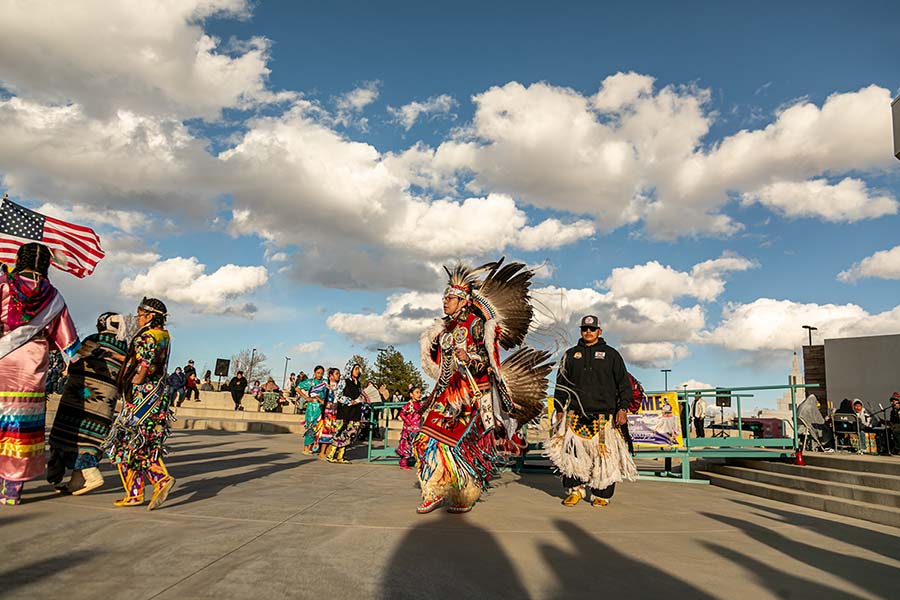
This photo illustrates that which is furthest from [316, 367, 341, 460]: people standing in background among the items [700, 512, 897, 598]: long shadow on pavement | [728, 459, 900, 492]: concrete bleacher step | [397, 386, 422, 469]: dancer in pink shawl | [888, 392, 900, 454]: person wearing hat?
[888, 392, 900, 454]: person wearing hat

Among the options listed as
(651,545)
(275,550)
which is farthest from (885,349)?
(275,550)

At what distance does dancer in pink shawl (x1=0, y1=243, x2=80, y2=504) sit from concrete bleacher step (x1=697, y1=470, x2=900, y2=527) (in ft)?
24.1

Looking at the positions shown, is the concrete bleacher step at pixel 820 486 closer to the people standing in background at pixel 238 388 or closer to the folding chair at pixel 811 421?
the folding chair at pixel 811 421

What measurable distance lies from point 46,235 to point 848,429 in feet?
48.0

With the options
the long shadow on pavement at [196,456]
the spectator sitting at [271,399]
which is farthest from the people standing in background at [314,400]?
the spectator sitting at [271,399]

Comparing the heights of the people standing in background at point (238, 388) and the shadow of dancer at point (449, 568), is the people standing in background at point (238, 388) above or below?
above

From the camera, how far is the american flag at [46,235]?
834cm

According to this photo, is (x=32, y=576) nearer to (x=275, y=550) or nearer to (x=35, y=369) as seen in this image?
(x=275, y=550)

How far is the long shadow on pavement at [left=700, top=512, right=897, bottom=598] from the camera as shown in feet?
9.92

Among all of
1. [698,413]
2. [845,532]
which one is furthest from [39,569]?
[698,413]

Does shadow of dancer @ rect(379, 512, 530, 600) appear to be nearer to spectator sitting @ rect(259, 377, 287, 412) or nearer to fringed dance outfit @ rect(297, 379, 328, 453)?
fringed dance outfit @ rect(297, 379, 328, 453)

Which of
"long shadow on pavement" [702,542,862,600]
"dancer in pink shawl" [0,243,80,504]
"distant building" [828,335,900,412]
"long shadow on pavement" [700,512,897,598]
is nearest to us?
"long shadow on pavement" [702,542,862,600]

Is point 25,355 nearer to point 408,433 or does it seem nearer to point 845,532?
point 408,433

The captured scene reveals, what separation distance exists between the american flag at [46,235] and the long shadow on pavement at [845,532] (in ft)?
29.6
